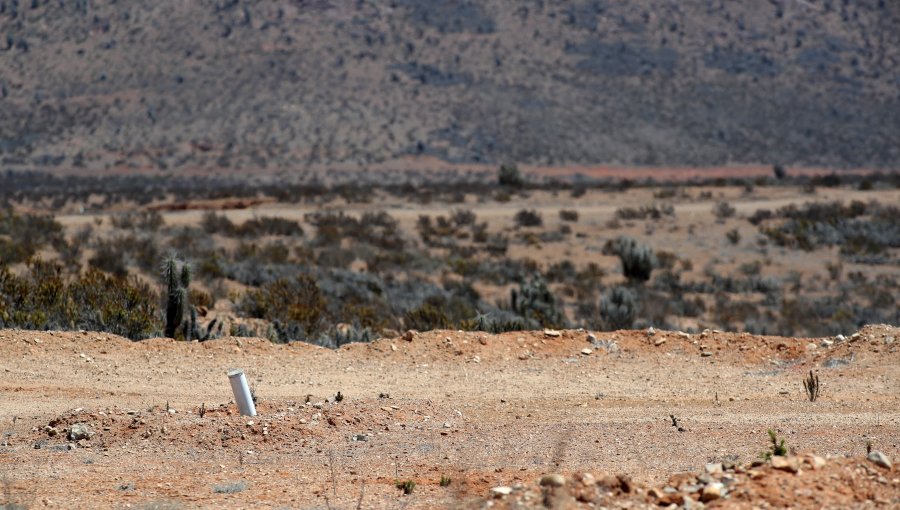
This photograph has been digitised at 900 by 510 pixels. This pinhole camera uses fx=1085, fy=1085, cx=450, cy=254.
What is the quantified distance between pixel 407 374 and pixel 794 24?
87.2m

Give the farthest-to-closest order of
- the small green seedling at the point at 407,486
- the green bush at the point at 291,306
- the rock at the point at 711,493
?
the green bush at the point at 291,306, the small green seedling at the point at 407,486, the rock at the point at 711,493

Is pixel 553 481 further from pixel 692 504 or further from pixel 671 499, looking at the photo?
pixel 692 504

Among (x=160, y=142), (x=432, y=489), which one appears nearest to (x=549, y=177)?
(x=160, y=142)

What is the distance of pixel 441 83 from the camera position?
275ft

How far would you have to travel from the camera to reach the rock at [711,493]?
6.36 m

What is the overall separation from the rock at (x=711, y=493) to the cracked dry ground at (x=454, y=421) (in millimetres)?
15

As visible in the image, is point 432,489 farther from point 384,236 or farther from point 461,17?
point 461,17

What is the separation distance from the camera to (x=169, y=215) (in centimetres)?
4031

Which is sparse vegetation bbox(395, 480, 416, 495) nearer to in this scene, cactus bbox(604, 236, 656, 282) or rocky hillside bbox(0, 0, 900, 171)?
cactus bbox(604, 236, 656, 282)

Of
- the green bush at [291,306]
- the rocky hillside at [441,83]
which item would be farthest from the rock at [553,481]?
the rocky hillside at [441,83]

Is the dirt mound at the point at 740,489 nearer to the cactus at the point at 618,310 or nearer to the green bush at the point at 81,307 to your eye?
the green bush at the point at 81,307

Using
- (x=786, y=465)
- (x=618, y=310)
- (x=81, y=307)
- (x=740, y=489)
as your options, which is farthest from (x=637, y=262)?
(x=740, y=489)

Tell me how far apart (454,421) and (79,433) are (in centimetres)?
330

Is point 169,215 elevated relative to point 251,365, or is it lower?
lower
